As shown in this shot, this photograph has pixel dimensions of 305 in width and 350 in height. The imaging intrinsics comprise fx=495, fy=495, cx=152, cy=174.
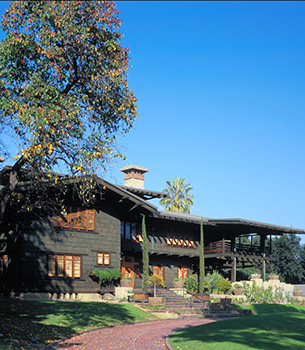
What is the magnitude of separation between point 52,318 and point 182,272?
23.2m

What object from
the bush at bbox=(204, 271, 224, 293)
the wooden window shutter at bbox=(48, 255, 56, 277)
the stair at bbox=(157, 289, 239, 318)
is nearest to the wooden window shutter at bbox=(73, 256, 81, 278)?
the wooden window shutter at bbox=(48, 255, 56, 277)

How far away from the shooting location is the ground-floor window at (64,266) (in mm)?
32938

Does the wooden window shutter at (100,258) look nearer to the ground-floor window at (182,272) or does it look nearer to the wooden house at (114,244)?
the wooden house at (114,244)

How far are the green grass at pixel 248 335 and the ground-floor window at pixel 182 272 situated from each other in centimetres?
2144

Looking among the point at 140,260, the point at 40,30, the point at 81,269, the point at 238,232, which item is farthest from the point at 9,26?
the point at 238,232

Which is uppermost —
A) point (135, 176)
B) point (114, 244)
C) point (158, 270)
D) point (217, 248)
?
point (135, 176)

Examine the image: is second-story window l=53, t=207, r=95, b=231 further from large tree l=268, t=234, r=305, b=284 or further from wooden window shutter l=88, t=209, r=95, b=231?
large tree l=268, t=234, r=305, b=284

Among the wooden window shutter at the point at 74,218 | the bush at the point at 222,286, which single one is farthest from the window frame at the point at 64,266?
the bush at the point at 222,286

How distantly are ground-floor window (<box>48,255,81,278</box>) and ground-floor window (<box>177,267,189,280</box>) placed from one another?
42.8 feet

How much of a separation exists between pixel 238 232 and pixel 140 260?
10.7 m

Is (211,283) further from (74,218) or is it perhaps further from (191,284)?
(74,218)

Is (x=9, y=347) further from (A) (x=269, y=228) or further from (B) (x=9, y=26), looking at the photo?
(A) (x=269, y=228)

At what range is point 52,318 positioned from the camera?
23.6 m

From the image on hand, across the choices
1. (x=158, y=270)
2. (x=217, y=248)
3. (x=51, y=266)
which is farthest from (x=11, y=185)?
(x=217, y=248)
